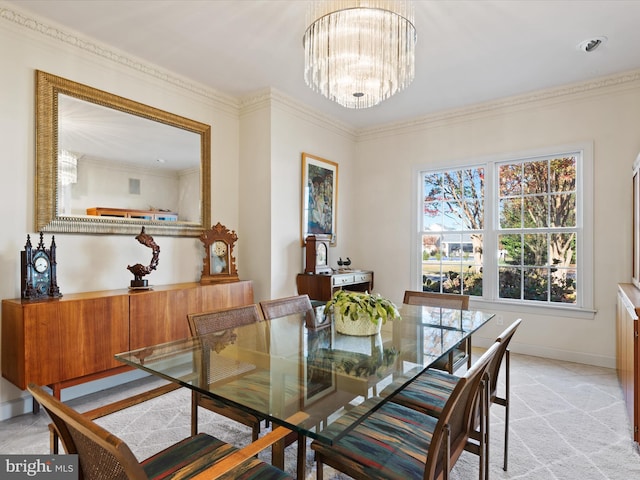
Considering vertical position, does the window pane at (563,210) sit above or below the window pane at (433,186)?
below

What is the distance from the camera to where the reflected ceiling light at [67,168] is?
9.32 ft

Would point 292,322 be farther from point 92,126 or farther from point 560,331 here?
point 560,331

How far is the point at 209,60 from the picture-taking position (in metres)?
3.34

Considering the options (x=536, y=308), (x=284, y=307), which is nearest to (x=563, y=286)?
(x=536, y=308)

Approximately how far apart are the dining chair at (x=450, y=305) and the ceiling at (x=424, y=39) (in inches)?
82.4

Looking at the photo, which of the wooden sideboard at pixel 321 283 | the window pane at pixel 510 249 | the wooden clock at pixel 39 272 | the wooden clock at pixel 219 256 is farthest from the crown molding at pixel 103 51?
the window pane at pixel 510 249

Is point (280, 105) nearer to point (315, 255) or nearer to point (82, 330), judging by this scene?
point (315, 255)

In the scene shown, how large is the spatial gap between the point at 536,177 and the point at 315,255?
Result: 2.65 metres

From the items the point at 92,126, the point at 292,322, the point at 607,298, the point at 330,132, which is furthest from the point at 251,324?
the point at 607,298

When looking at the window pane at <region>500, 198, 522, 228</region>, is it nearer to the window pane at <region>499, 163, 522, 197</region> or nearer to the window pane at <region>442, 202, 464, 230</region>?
the window pane at <region>499, 163, 522, 197</region>

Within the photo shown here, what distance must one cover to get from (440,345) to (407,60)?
1.71 metres

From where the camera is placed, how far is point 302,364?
1618mm

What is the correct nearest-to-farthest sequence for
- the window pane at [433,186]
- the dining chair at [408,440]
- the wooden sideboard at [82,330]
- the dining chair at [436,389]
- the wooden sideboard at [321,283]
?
the dining chair at [408,440]
the dining chair at [436,389]
the wooden sideboard at [82,330]
the wooden sideboard at [321,283]
the window pane at [433,186]

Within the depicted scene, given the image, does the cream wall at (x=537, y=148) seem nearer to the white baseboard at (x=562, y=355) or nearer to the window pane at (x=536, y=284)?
the white baseboard at (x=562, y=355)
